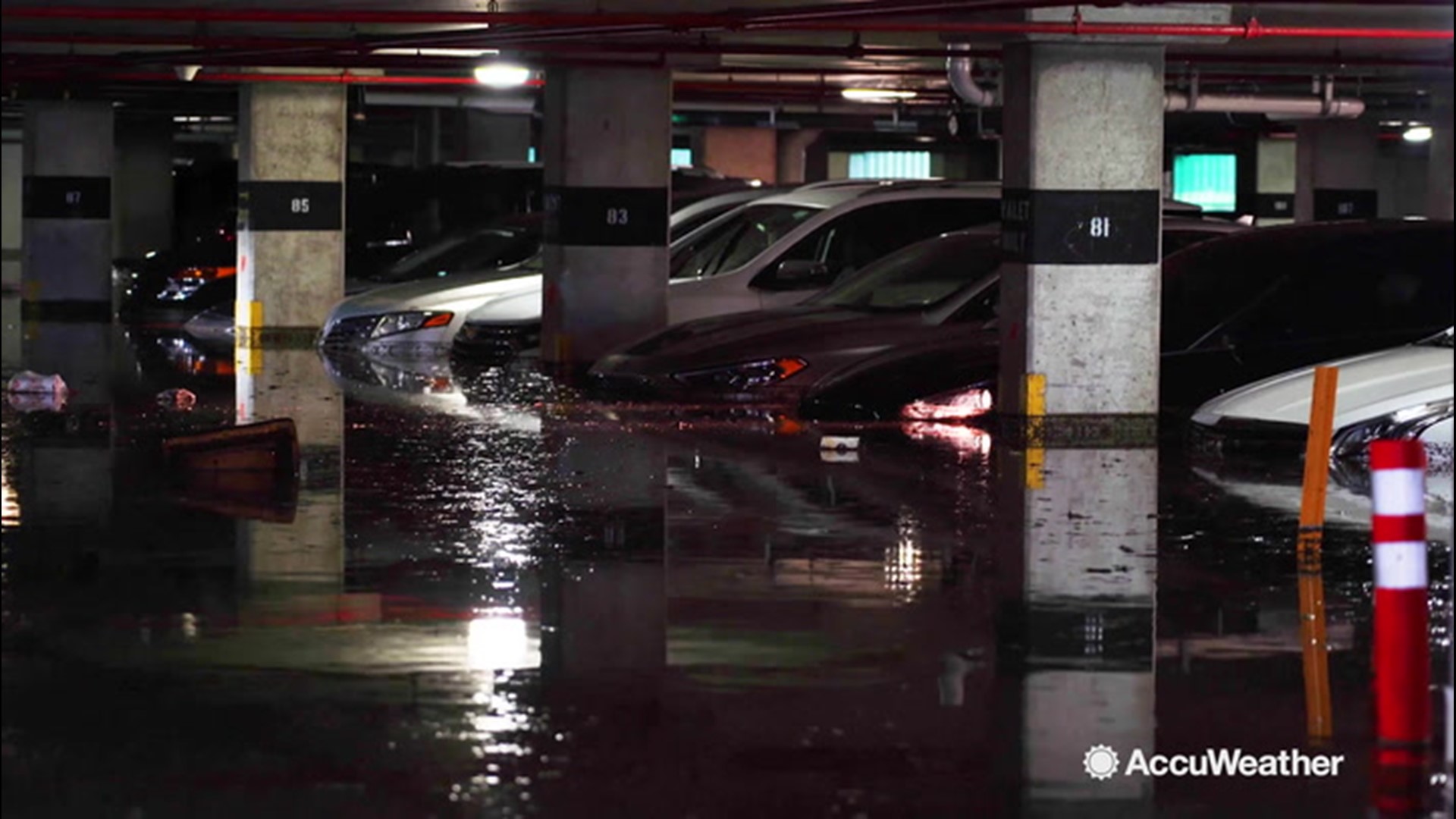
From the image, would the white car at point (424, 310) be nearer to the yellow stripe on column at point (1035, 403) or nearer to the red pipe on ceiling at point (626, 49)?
the red pipe on ceiling at point (626, 49)

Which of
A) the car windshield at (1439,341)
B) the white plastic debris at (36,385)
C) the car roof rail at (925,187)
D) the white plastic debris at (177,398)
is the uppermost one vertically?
the car roof rail at (925,187)

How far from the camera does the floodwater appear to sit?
250 inches

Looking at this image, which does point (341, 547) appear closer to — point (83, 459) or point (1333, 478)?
point (83, 459)

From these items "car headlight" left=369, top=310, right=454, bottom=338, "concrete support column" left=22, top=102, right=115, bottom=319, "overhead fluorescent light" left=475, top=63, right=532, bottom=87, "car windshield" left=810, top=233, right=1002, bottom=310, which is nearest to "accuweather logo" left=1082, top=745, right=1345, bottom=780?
"car windshield" left=810, top=233, right=1002, bottom=310

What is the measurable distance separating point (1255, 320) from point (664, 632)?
814 centimetres

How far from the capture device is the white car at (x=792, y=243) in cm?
1988

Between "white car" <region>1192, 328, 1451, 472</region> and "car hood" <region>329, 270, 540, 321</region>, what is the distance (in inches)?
402

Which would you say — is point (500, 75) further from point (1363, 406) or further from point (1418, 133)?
point (1418, 133)

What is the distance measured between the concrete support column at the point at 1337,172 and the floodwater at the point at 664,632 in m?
17.2

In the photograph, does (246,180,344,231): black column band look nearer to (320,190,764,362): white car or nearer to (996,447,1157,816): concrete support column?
(320,190,764,362): white car

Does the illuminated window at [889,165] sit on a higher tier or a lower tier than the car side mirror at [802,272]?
higher

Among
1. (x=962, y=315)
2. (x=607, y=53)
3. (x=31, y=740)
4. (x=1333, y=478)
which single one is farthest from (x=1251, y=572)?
(x=607, y=53)

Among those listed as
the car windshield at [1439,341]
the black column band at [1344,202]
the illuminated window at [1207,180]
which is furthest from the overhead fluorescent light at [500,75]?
the illuminated window at [1207,180]

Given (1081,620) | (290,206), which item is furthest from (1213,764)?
(290,206)
